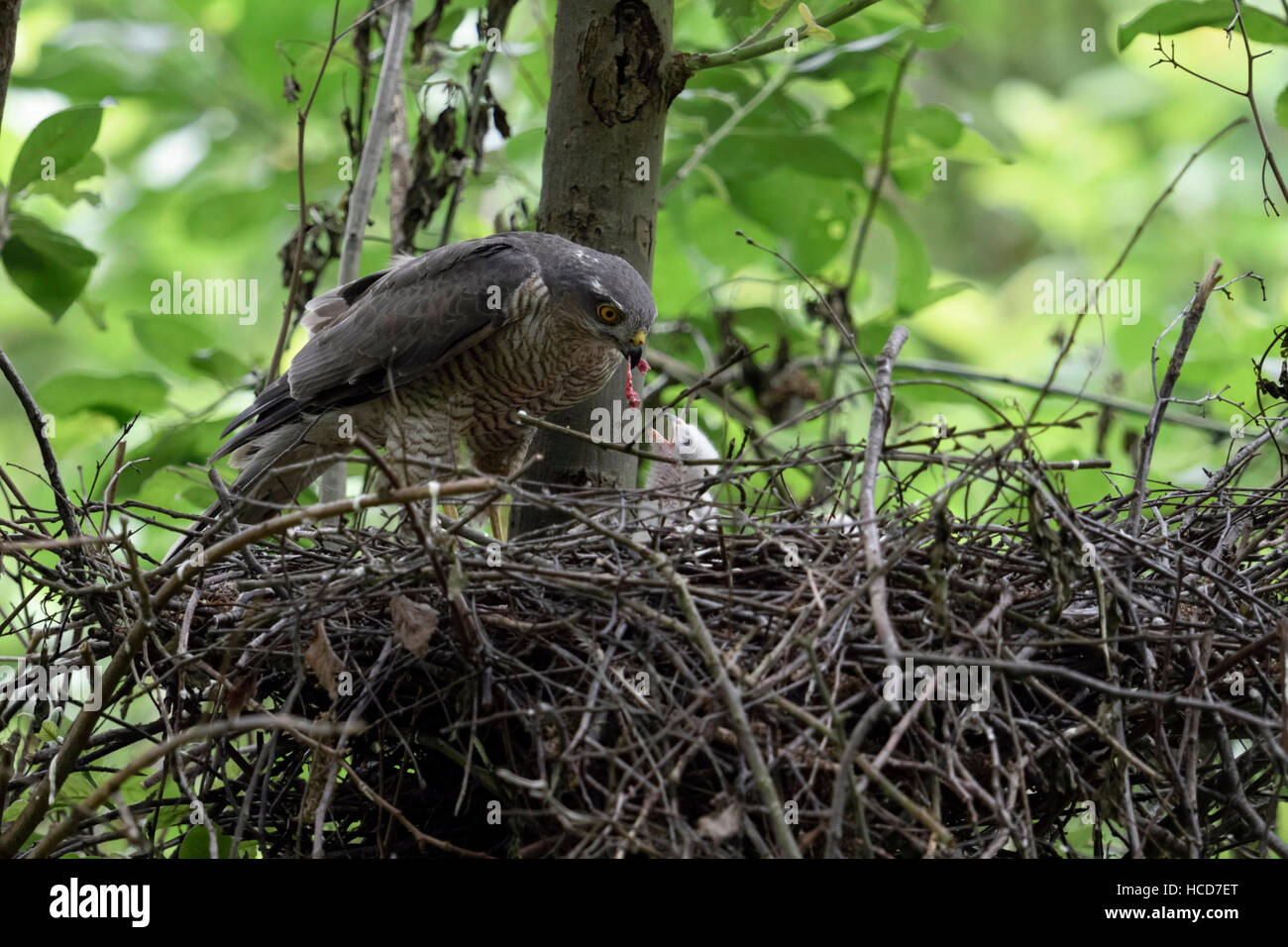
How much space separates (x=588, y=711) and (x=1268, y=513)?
1655mm

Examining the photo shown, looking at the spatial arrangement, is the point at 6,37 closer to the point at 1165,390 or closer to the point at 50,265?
the point at 50,265

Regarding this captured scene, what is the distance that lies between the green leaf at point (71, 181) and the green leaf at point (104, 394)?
2.09 feet

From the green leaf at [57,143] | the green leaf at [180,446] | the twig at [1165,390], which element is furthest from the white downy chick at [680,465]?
the green leaf at [57,143]

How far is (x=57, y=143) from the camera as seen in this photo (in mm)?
3045

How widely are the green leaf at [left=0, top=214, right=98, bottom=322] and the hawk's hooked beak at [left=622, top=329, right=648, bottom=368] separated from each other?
154cm

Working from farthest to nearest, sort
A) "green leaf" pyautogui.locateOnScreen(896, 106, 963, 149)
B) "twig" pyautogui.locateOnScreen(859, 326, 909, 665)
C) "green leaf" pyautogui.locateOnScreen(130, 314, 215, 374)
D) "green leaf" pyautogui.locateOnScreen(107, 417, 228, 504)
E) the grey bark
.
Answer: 1. "green leaf" pyautogui.locateOnScreen(896, 106, 963, 149)
2. "green leaf" pyautogui.locateOnScreen(130, 314, 215, 374)
3. "green leaf" pyautogui.locateOnScreen(107, 417, 228, 504)
4. the grey bark
5. "twig" pyautogui.locateOnScreen(859, 326, 909, 665)

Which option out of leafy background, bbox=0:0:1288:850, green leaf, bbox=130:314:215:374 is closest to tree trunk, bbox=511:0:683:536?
leafy background, bbox=0:0:1288:850

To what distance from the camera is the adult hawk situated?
3.32m

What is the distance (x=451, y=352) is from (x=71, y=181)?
117cm

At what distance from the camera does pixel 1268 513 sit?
2533 mm

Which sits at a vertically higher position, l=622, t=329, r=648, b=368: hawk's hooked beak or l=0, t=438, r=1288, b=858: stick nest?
l=622, t=329, r=648, b=368: hawk's hooked beak

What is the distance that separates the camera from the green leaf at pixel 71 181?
319 centimetres

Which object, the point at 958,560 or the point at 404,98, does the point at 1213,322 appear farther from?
the point at 404,98

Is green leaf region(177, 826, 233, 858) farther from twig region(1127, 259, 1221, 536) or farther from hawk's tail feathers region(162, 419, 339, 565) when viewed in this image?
twig region(1127, 259, 1221, 536)
